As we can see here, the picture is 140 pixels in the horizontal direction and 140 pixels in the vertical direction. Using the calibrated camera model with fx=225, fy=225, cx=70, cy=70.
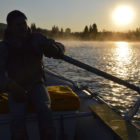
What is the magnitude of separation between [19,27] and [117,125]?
201 cm

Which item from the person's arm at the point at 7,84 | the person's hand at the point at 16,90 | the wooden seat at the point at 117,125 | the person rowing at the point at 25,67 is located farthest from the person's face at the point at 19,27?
the wooden seat at the point at 117,125

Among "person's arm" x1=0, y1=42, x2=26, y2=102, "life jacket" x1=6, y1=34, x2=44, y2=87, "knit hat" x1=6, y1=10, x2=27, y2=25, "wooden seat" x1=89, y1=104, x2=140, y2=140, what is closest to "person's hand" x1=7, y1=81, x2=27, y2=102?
"person's arm" x1=0, y1=42, x2=26, y2=102

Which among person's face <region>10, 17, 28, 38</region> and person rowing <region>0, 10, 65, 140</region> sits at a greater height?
person's face <region>10, 17, 28, 38</region>

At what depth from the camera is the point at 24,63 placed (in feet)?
10.8

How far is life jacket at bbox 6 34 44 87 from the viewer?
10.6 ft

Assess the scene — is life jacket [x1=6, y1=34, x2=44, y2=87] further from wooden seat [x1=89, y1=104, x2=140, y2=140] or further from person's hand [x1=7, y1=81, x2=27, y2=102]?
wooden seat [x1=89, y1=104, x2=140, y2=140]

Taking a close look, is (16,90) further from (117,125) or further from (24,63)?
(117,125)

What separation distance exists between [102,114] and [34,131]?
115 cm

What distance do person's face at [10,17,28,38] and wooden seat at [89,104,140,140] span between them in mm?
1781

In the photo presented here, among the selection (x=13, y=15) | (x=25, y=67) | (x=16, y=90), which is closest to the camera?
(x=16, y=90)

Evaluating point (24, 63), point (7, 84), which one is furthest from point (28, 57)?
point (7, 84)

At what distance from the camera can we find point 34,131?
143 inches

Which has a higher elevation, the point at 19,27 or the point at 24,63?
the point at 19,27

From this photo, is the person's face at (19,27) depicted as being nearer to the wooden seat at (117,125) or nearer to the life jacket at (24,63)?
the life jacket at (24,63)
